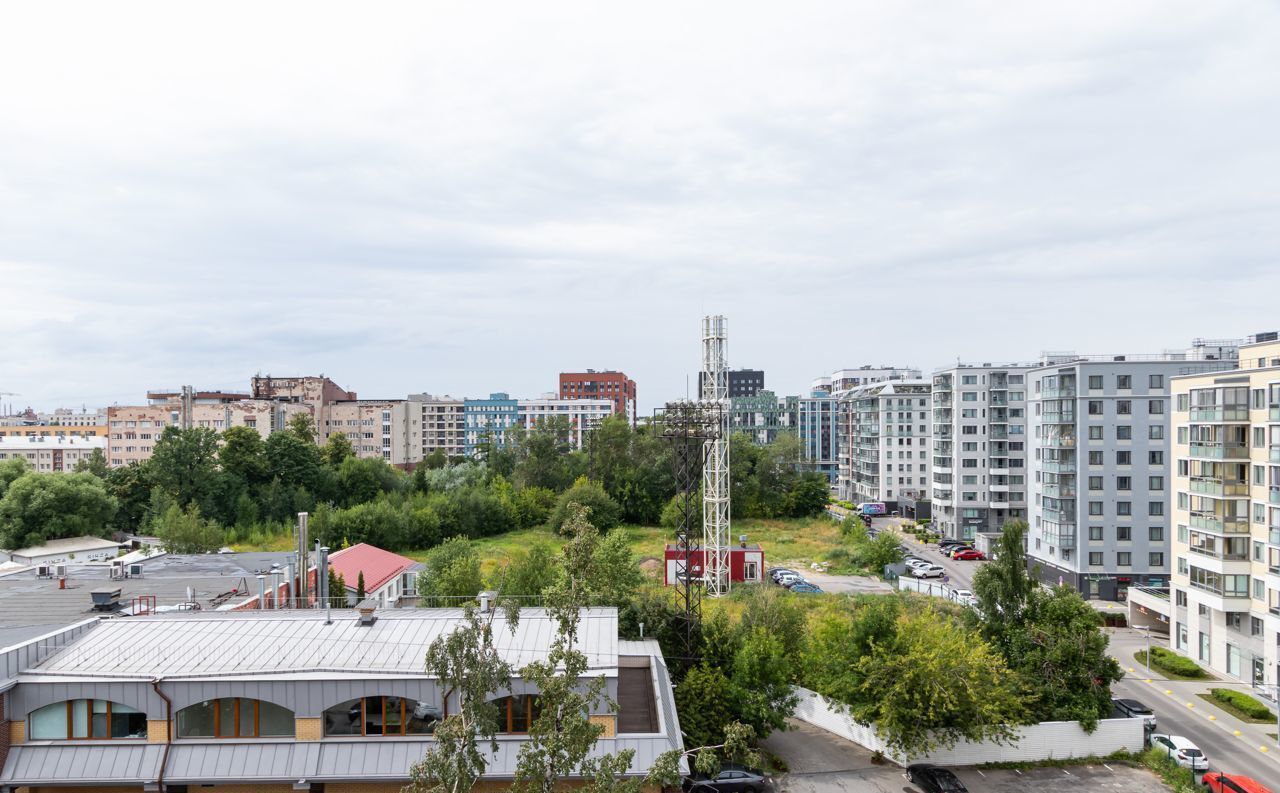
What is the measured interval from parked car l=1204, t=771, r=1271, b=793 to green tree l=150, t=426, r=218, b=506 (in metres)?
59.2

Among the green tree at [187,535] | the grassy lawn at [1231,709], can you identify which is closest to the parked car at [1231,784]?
the grassy lawn at [1231,709]

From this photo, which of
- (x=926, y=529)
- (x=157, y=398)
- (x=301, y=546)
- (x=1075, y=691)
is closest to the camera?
(x=1075, y=691)

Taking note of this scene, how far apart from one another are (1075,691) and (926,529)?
44606 mm

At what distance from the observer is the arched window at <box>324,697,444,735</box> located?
15711 mm

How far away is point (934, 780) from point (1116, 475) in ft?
102

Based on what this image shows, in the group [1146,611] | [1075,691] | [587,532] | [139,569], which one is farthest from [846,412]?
[587,532]

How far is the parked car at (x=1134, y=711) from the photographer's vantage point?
2412cm

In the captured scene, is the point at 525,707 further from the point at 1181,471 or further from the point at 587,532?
the point at 1181,471

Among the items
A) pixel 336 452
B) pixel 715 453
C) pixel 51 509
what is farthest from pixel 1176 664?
pixel 336 452

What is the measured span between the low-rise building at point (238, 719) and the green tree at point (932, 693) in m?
7.73

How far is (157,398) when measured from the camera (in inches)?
3971

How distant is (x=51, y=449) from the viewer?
10906 cm

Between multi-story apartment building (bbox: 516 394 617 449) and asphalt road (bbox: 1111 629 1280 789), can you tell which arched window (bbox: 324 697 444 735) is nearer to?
asphalt road (bbox: 1111 629 1280 789)

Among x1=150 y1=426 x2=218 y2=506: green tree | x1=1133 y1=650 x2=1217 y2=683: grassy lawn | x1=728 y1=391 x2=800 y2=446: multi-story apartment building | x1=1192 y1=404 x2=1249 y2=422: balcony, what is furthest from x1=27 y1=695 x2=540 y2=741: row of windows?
x1=728 y1=391 x2=800 y2=446: multi-story apartment building
